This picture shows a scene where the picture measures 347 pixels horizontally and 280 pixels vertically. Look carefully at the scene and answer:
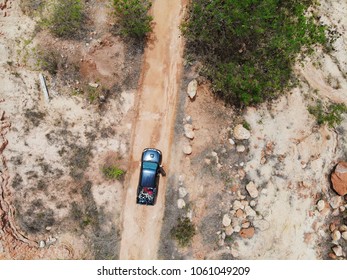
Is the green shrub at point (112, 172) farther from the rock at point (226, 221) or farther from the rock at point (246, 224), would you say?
the rock at point (246, 224)

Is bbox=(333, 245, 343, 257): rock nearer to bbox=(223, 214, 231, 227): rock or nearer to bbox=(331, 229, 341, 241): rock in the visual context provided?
bbox=(331, 229, 341, 241): rock

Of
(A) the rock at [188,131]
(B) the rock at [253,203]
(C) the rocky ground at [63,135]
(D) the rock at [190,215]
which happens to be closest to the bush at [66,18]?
(C) the rocky ground at [63,135]

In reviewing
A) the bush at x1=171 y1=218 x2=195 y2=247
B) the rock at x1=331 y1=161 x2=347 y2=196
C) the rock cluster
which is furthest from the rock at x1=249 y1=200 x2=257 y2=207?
the rock cluster

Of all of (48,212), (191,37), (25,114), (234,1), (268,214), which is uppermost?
(234,1)

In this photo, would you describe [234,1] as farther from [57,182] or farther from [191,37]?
[57,182]

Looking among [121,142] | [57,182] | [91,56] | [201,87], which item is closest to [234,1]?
[201,87]
